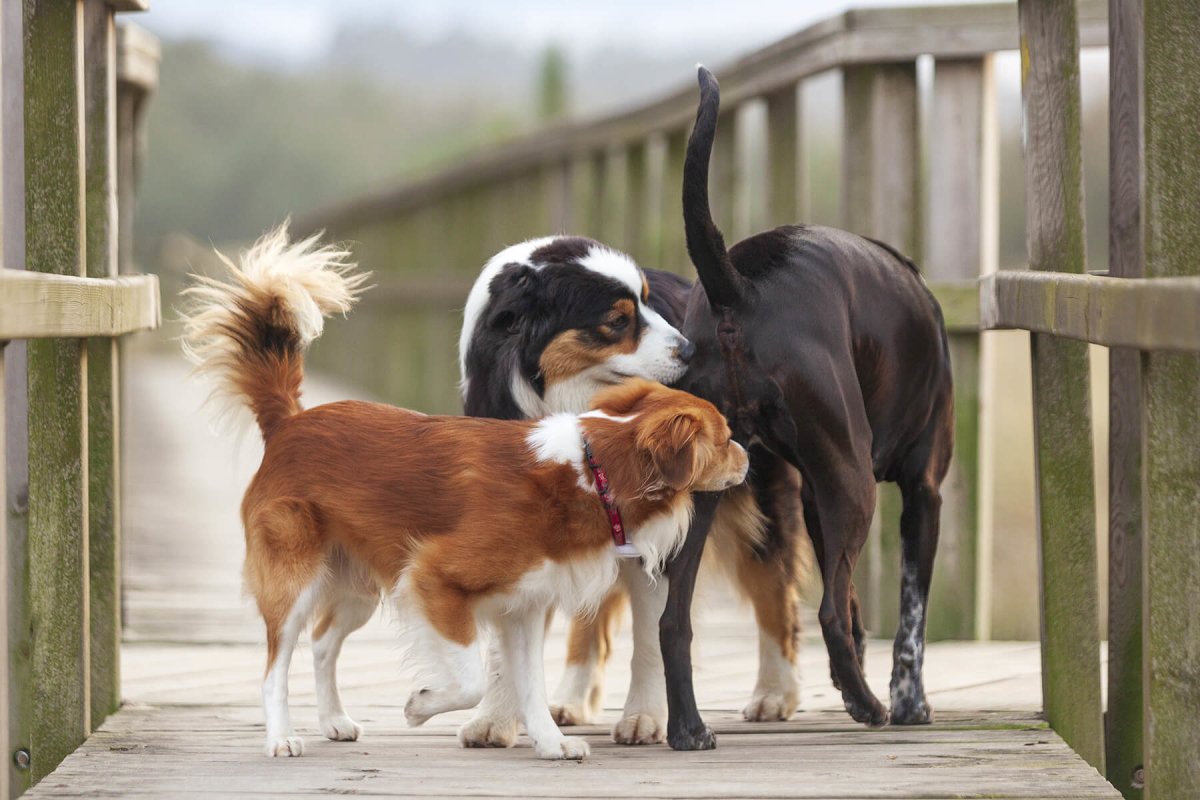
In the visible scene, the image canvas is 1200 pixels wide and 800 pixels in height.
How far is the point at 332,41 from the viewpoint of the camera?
133m

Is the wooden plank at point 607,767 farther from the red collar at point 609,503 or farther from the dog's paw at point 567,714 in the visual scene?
the red collar at point 609,503

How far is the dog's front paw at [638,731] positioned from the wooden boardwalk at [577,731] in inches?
2.2

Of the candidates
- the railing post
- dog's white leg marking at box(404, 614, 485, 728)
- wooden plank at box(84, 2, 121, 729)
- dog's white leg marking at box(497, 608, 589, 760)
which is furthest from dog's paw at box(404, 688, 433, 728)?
the railing post

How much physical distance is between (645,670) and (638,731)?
17cm

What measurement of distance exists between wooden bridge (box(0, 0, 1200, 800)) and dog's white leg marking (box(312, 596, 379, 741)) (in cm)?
7

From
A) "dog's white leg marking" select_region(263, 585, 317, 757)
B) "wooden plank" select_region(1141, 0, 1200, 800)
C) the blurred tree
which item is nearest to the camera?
"wooden plank" select_region(1141, 0, 1200, 800)

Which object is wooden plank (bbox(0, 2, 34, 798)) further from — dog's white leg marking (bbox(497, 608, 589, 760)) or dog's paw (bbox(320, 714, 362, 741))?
dog's white leg marking (bbox(497, 608, 589, 760))

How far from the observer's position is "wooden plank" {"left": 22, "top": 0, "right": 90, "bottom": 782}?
12.8 feet

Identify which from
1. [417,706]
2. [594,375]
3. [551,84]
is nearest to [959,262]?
[594,375]

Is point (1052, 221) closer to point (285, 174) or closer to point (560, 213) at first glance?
point (560, 213)

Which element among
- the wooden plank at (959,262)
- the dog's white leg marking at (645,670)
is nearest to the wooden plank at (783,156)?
the wooden plank at (959,262)

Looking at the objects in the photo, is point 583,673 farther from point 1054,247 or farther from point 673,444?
point 1054,247

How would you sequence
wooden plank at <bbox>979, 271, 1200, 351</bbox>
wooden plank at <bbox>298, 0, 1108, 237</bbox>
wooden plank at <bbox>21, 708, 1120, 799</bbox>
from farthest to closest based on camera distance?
1. wooden plank at <bbox>298, 0, 1108, 237</bbox>
2. wooden plank at <bbox>21, 708, 1120, 799</bbox>
3. wooden plank at <bbox>979, 271, 1200, 351</bbox>

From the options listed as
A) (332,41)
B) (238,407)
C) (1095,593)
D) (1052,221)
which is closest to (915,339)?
(1052,221)
